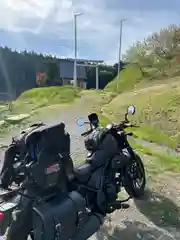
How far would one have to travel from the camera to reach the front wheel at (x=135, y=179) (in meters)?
4.11

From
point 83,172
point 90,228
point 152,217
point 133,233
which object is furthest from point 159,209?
point 90,228

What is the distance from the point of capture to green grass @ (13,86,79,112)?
1505cm

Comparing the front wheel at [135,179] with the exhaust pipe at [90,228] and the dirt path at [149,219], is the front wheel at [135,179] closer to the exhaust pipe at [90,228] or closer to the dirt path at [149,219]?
the dirt path at [149,219]

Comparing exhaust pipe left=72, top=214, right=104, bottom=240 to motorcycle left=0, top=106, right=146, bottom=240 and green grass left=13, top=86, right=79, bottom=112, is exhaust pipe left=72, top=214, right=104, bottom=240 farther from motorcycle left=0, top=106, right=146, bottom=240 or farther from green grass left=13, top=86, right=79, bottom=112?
green grass left=13, top=86, right=79, bottom=112

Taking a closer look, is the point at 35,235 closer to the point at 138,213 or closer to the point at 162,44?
the point at 138,213

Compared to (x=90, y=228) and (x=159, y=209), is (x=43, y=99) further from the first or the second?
(x=90, y=228)

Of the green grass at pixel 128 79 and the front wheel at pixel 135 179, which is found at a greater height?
the green grass at pixel 128 79

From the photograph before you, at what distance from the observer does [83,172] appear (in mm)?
3480

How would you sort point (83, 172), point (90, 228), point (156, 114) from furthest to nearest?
1. point (156, 114)
2. point (83, 172)
3. point (90, 228)

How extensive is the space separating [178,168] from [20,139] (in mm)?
3700

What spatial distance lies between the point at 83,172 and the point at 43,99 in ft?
45.2

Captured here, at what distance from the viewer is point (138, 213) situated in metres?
3.96

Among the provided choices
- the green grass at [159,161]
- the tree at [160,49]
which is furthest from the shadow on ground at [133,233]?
the tree at [160,49]

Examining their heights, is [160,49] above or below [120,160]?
above
